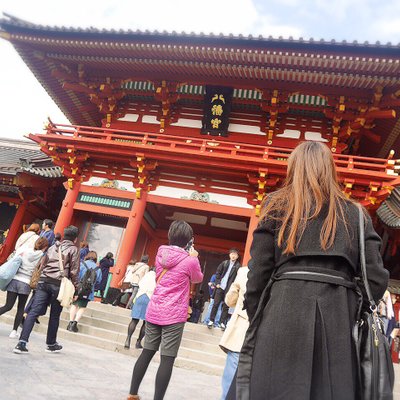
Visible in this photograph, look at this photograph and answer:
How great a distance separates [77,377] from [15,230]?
12264 mm

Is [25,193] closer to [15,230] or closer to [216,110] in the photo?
[15,230]

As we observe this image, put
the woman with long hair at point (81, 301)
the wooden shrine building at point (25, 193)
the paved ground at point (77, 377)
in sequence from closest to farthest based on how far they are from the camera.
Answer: the paved ground at point (77, 377)
the woman with long hair at point (81, 301)
the wooden shrine building at point (25, 193)

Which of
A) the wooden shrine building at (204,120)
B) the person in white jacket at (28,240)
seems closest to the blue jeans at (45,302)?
the person in white jacket at (28,240)

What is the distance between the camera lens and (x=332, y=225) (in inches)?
72.9

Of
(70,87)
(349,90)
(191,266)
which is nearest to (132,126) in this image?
(70,87)

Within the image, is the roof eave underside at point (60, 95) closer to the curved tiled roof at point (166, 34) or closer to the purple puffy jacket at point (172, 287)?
the curved tiled roof at point (166, 34)

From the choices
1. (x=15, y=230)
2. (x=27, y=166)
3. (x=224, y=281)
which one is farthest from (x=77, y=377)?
(x=15, y=230)

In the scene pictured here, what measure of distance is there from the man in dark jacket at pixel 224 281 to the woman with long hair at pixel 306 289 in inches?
247

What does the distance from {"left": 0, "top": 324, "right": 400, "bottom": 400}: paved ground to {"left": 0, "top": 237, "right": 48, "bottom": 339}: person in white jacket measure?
556 millimetres

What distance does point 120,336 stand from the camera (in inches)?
301

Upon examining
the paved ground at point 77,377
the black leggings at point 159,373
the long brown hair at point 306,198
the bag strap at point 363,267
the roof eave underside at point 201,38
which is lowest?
the paved ground at point 77,377

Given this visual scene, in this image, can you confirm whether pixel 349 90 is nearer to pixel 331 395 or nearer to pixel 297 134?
pixel 297 134

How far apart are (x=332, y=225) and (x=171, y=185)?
401 inches

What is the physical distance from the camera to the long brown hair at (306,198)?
1855 mm
